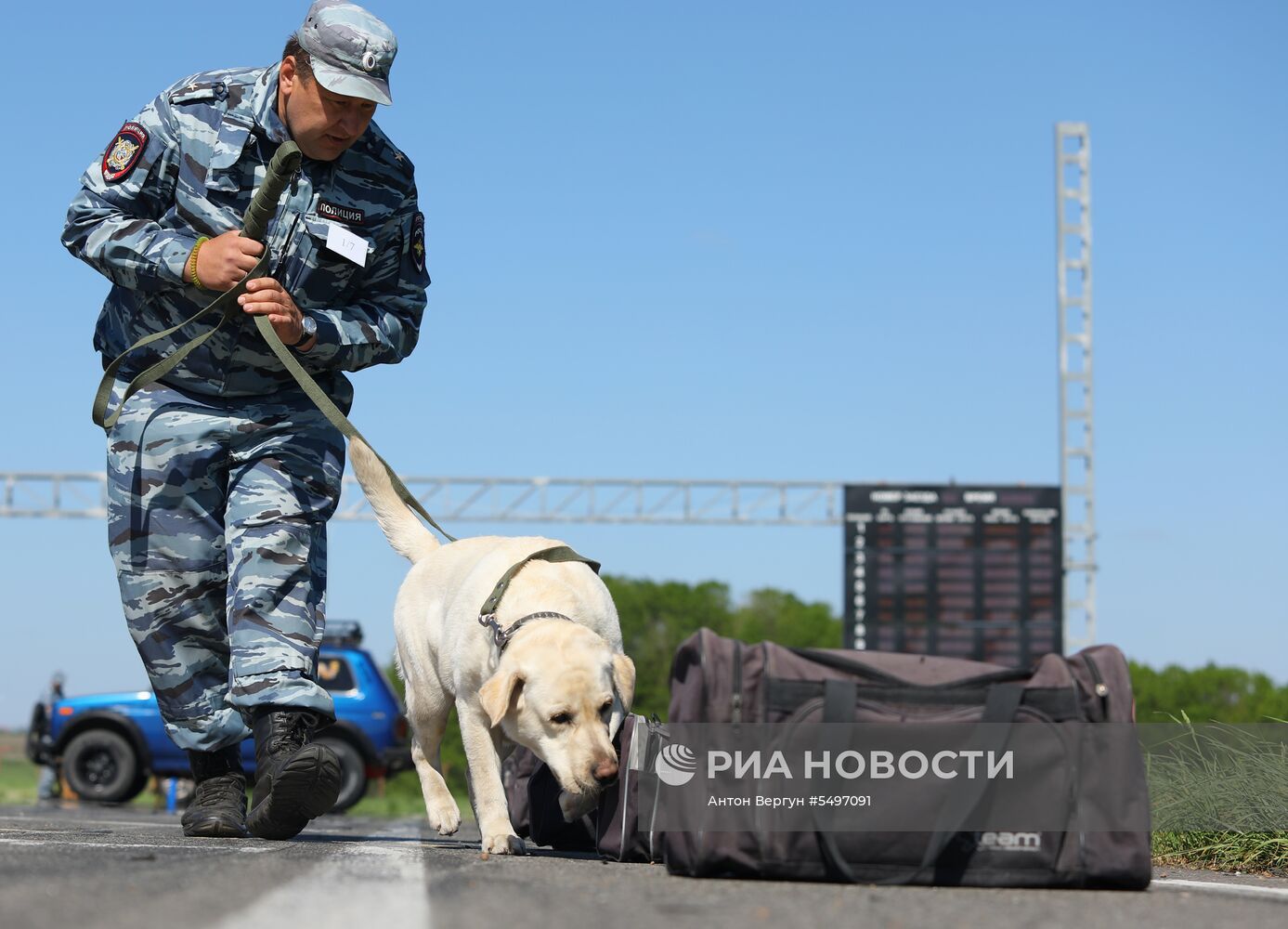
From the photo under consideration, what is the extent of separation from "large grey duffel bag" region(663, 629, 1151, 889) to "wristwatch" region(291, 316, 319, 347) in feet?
6.53

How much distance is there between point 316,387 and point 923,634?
20005 mm

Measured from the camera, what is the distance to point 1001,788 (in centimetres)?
398

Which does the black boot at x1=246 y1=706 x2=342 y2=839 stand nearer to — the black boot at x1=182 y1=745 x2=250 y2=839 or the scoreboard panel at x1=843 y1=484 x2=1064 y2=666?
the black boot at x1=182 y1=745 x2=250 y2=839

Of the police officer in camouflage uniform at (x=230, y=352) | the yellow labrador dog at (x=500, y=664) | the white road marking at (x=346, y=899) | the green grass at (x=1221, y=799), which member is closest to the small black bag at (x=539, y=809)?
the yellow labrador dog at (x=500, y=664)

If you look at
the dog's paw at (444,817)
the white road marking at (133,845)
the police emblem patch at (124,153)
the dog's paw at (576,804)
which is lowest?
the dog's paw at (444,817)

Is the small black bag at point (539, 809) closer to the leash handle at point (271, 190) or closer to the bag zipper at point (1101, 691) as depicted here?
the bag zipper at point (1101, 691)

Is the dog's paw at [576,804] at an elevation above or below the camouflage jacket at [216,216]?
below

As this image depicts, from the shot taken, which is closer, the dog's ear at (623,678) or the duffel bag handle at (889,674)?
the duffel bag handle at (889,674)

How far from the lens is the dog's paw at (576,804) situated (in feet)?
→ 16.0

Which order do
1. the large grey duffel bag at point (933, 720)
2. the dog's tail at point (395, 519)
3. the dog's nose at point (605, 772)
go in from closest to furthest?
the large grey duffel bag at point (933, 720), the dog's nose at point (605, 772), the dog's tail at point (395, 519)

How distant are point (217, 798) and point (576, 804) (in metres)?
1.38

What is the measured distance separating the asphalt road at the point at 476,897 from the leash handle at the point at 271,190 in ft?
6.90

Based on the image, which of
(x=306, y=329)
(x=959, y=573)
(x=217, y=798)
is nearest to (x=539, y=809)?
(x=217, y=798)

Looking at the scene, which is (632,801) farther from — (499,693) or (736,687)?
(736,687)
